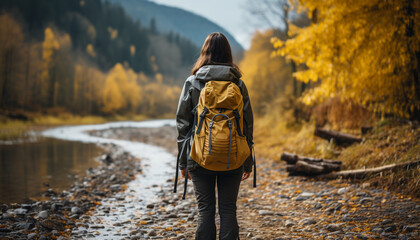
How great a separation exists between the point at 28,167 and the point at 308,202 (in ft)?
31.8

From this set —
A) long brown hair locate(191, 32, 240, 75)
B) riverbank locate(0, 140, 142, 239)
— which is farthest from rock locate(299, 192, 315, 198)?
riverbank locate(0, 140, 142, 239)

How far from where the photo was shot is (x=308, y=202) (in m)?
4.98

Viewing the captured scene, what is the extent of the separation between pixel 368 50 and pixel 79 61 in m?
74.2

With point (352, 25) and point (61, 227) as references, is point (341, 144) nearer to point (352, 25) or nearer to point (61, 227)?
point (352, 25)

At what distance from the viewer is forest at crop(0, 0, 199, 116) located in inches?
1590

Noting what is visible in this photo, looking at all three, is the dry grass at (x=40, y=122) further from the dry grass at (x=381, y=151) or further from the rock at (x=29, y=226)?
the dry grass at (x=381, y=151)

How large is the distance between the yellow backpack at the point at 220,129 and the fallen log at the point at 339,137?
5924 millimetres

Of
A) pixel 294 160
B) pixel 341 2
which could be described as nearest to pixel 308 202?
pixel 294 160

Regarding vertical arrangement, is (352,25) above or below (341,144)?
above

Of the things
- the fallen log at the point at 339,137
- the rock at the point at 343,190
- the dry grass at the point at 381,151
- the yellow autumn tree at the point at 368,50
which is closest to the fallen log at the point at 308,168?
the dry grass at the point at 381,151

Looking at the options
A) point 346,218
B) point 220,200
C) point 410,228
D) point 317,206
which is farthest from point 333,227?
point 220,200

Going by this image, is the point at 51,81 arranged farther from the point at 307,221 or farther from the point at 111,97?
the point at 307,221

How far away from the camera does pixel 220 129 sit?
247 cm

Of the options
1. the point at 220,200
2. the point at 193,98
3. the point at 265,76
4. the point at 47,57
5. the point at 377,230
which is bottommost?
the point at 377,230
